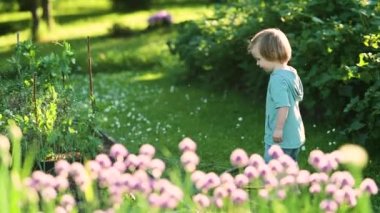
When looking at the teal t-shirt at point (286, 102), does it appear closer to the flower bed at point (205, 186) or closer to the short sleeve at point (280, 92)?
the short sleeve at point (280, 92)

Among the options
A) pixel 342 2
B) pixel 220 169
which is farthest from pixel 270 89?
pixel 342 2

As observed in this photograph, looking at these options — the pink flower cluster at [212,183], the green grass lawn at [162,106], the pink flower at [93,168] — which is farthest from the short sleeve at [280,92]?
the pink flower at [93,168]

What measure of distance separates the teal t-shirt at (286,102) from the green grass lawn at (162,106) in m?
0.86

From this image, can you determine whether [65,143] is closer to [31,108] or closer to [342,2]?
[31,108]

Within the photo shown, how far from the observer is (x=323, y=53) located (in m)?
8.21

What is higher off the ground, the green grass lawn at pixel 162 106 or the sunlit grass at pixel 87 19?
the green grass lawn at pixel 162 106

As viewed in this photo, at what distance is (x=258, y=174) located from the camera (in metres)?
4.07

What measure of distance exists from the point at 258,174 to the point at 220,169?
11.1ft

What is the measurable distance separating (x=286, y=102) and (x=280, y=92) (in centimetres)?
8

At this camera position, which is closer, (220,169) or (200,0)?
(220,169)

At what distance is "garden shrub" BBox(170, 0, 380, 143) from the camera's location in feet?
24.3

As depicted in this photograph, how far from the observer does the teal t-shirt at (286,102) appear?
5.82 meters

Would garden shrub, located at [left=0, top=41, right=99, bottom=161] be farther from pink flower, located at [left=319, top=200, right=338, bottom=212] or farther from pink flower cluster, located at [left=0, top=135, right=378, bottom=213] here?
pink flower, located at [left=319, top=200, right=338, bottom=212]

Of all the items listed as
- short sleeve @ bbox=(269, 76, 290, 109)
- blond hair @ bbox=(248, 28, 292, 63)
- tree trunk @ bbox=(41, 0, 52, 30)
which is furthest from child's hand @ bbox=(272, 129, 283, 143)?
tree trunk @ bbox=(41, 0, 52, 30)
